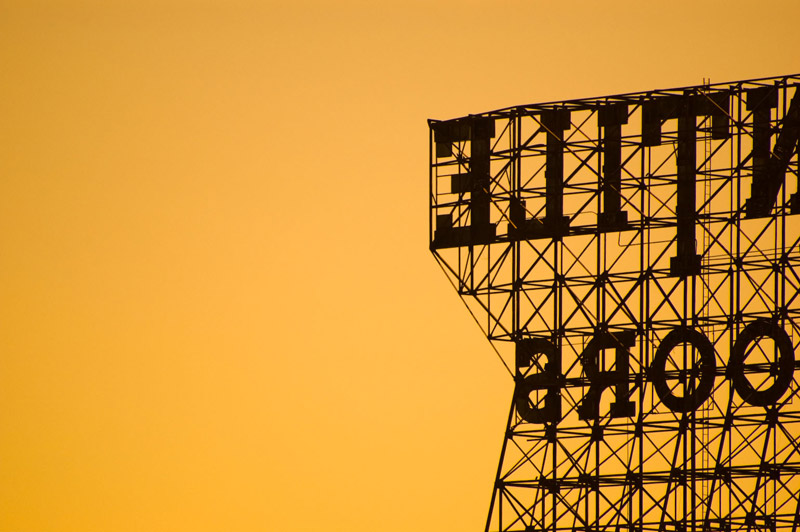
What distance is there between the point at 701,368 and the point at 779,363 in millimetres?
1737

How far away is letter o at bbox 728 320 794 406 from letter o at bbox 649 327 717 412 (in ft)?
1.71

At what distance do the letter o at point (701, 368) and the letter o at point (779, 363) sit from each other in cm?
52

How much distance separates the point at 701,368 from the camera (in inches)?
1243

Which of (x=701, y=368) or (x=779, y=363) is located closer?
(x=779, y=363)

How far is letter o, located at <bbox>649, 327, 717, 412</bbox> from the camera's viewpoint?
103 ft

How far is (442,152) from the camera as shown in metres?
33.6

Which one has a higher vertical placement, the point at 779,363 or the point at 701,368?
the point at 779,363

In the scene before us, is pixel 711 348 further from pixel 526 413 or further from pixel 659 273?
pixel 526 413

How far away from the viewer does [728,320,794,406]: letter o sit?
3136 centimetres

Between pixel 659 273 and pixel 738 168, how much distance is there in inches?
116

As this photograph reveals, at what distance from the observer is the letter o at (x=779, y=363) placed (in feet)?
103

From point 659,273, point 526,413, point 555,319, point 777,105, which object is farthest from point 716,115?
point 526,413

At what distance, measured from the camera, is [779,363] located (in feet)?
103

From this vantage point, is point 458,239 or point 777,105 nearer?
point 777,105
